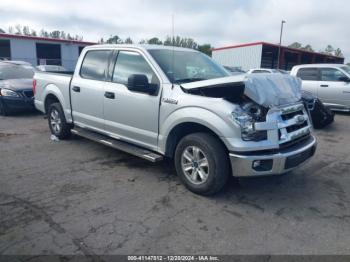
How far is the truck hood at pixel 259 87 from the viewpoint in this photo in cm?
351

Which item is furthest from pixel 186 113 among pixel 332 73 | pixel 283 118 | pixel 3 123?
pixel 332 73

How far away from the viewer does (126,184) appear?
432cm

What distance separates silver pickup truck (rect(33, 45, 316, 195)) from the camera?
3.49m

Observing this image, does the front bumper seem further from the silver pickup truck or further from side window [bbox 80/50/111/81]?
side window [bbox 80/50/111/81]

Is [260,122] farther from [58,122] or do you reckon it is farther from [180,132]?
[58,122]

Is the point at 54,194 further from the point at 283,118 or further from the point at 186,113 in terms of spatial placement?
the point at 283,118

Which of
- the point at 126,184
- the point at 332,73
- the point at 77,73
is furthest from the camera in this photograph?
the point at 332,73

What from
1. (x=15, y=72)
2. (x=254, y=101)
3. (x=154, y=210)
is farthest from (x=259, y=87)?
(x=15, y=72)

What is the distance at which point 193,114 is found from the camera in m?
3.77

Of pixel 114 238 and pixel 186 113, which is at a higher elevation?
pixel 186 113

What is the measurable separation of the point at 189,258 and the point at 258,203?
1.42 meters

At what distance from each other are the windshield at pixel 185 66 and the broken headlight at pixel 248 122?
1.07 meters

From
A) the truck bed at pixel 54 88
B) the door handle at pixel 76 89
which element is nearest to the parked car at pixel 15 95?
the truck bed at pixel 54 88

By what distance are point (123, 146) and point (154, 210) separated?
1501 millimetres
